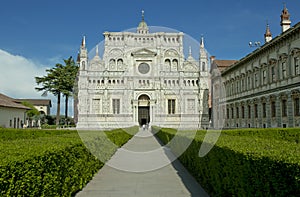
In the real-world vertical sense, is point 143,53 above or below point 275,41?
above

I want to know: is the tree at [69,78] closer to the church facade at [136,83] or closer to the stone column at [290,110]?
the church facade at [136,83]

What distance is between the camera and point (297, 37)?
2344 cm

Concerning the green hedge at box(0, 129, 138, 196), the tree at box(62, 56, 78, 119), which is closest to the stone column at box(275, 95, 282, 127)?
the green hedge at box(0, 129, 138, 196)

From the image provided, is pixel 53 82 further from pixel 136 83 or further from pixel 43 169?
pixel 43 169

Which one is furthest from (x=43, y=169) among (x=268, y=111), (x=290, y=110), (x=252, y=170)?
(x=268, y=111)

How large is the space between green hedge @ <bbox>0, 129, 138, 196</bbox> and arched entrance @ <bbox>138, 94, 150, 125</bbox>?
5034 centimetres

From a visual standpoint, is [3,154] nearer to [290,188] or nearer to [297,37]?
[290,188]

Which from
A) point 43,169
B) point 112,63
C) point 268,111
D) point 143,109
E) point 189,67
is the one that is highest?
point 112,63

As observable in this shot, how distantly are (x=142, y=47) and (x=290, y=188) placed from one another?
56.7 metres

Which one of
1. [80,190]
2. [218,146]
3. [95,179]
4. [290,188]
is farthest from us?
[95,179]

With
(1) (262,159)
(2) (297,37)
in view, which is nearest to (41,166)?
(1) (262,159)

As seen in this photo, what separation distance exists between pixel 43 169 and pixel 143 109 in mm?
55291

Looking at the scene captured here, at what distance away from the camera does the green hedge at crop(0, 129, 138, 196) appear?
13.4ft

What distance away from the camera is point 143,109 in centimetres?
6041
